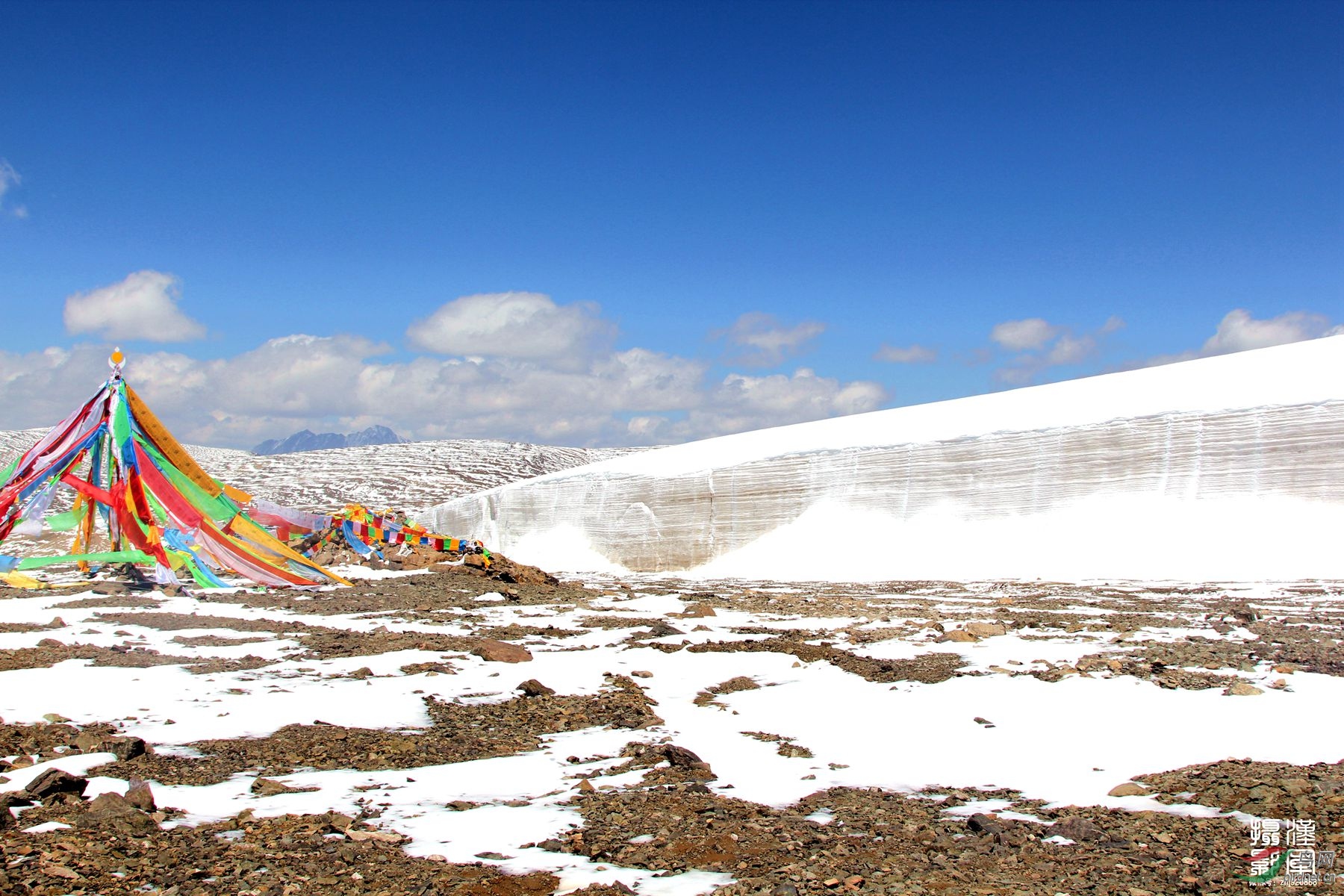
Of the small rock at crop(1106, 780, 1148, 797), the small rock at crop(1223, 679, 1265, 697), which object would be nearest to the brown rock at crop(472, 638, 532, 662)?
the small rock at crop(1106, 780, 1148, 797)

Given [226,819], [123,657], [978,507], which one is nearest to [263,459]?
[978,507]

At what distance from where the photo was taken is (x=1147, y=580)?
49.6ft

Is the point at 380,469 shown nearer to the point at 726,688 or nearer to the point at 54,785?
the point at 726,688

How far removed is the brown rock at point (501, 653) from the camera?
767cm

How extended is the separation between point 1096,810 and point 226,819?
11.8 ft

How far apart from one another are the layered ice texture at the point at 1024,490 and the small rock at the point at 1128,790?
42.8 ft

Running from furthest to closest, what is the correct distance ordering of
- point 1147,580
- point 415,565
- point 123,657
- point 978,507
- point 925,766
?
point 978,507 → point 415,565 → point 1147,580 → point 123,657 → point 925,766

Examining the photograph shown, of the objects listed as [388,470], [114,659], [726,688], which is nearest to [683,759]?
[726,688]

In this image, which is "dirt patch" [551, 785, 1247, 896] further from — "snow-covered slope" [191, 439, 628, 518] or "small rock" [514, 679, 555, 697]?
"snow-covered slope" [191, 439, 628, 518]

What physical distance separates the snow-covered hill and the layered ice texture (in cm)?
1217

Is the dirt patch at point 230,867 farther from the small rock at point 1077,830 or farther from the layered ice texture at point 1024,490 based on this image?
the layered ice texture at point 1024,490

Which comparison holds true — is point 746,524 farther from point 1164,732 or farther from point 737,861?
point 737,861

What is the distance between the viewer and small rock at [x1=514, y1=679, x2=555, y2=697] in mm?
6320

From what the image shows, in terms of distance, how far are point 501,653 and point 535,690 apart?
1.48m
